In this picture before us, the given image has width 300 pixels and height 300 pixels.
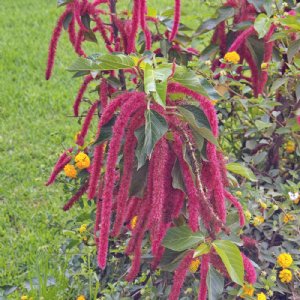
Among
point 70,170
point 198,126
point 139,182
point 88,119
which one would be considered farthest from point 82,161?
point 198,126

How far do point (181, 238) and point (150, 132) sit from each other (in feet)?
1.20

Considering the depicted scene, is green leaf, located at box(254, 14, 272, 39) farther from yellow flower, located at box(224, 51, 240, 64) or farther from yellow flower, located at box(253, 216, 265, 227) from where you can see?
yellow flower, located at box(253, 216, 265, 227)

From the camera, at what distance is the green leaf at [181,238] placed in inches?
62.1

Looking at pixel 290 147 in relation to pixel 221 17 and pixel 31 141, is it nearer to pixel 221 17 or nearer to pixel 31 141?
pixel 221 17

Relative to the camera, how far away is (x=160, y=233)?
4.99 feet

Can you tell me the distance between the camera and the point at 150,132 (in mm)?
1354

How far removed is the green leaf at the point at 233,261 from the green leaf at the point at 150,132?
31 centimetres

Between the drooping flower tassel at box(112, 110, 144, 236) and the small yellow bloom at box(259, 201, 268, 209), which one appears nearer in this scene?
the drooping flower tassel at box(112, 110, 144, 236)

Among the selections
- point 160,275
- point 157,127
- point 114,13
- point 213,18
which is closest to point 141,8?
point 114,13

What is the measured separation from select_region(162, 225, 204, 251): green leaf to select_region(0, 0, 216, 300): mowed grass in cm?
86

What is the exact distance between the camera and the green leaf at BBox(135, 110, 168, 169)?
4.43 ft

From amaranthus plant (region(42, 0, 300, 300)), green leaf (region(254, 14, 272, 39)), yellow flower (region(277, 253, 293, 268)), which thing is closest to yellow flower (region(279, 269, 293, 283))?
yellow flower (region(277, 253, 293, 268))

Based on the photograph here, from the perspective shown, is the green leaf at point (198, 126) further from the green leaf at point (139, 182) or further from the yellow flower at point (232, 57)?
the yellow flower at point (232, 57)

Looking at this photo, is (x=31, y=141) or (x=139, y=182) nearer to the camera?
(x=139, y=182)
